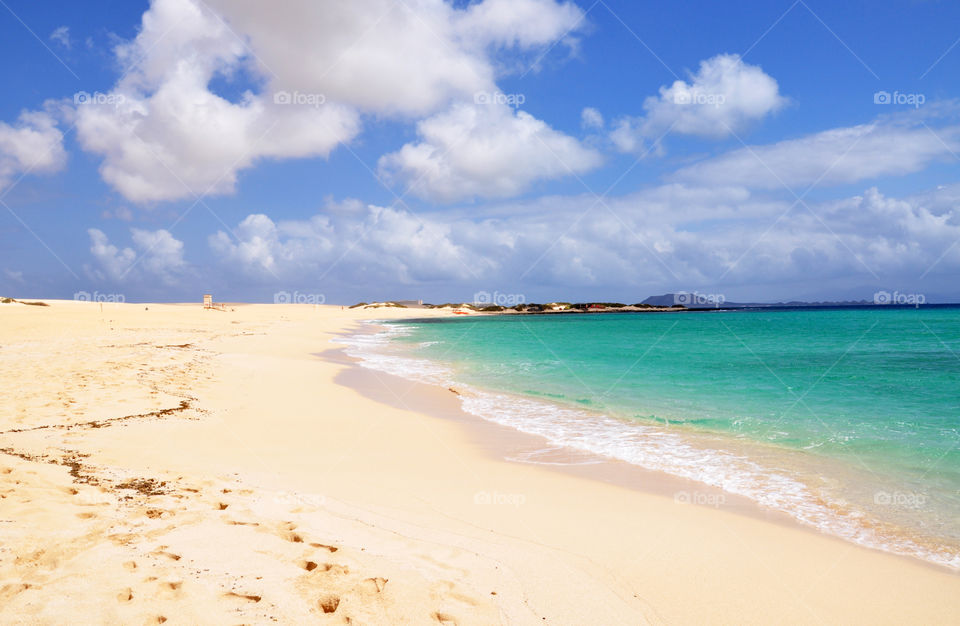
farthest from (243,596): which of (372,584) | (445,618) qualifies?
(445,618)

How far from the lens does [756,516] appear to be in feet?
21.1

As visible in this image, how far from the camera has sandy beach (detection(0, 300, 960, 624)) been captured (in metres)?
3.57

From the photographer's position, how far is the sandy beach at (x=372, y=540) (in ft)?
11.7

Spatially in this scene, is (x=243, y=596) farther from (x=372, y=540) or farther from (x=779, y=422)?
(x=779, y=422)

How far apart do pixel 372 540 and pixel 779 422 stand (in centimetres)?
1112

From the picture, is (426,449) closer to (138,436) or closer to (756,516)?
(138,436)

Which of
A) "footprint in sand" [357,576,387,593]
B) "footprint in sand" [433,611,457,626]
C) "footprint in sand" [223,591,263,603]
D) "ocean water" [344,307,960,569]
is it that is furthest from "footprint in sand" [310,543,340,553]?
"ocean water" [344,307,960,569]

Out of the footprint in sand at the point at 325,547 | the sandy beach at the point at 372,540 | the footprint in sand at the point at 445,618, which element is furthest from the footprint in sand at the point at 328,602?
the footprint in sand at the point at 325,547

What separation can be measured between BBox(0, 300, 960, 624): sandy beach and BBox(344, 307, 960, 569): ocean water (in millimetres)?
1108

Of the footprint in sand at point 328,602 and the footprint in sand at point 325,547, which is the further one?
the footprint in sand at point 325,547

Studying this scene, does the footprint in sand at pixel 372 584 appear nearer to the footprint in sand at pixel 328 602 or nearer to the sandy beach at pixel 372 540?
the sandy beach at pixel 372 540

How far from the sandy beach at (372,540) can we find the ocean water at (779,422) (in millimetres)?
1108

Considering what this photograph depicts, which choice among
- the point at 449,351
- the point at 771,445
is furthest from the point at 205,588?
the point at 449,351

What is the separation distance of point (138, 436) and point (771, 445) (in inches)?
462
